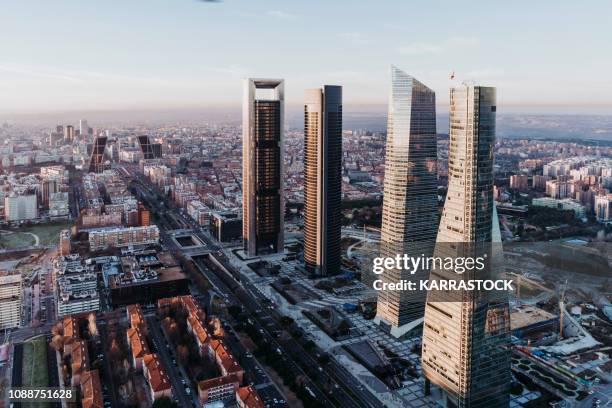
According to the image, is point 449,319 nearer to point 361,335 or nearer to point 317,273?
point 361,335

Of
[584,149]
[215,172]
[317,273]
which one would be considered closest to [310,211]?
[317,273]

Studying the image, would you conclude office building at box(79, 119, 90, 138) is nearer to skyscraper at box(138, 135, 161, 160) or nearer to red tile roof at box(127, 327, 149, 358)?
skyscraper at box(138, 135, 161, 160)

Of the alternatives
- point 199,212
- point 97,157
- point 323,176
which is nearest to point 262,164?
point 323,176

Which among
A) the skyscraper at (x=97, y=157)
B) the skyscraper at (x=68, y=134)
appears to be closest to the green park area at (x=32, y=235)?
the skyscraper at (x=97, y=157)

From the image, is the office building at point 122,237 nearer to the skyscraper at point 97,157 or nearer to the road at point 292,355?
the road at point 292,355

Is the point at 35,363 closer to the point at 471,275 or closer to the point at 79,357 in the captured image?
the point at 79,357

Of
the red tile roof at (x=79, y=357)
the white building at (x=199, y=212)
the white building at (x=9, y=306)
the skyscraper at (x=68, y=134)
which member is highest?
the skyscraper at (x=68, y=134)

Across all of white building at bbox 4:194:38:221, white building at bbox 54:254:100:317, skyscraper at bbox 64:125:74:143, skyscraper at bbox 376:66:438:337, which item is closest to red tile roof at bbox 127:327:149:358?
white building at bbox 54:254:100:317

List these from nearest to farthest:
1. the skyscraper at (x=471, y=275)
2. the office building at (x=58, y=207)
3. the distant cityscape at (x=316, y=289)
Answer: the skyscraper at (x=471, y=275)
the distant cityscape at (x=316, y=289)
the office building at (x=58, y=207)
